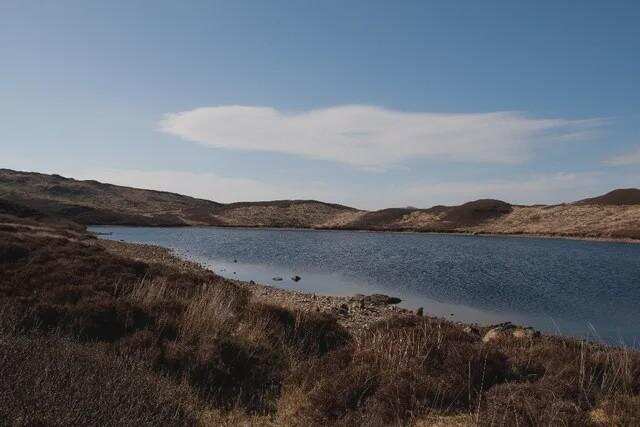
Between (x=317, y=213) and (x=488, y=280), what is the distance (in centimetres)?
10625

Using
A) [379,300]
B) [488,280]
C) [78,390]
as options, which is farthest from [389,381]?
[488,280]

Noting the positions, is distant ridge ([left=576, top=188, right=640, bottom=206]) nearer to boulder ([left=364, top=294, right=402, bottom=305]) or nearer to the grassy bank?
boulder ([left=364, top=294, right=402, bottom=305])

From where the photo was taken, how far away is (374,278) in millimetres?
33906

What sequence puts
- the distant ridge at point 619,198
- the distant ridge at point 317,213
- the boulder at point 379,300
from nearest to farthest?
the boulder at point 379,300, the distant ridge at point 317,213, the distant ridge at point 619,198

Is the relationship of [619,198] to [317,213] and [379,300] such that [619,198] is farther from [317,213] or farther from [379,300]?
[379,300]

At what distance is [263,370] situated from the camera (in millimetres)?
8555

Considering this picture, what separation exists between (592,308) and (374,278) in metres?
14.4

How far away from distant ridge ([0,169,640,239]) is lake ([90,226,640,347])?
114 ft

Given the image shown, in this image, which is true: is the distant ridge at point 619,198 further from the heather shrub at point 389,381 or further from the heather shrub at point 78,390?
the heather shrub at point 78,390

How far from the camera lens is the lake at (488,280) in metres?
20.8

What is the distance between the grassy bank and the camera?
552 centimetres

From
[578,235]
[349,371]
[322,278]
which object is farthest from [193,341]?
[578,235]

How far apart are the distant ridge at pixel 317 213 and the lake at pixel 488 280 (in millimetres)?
34769

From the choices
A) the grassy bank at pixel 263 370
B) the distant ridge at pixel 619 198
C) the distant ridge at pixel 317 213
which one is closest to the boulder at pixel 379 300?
the grassy bank at pixel 263 370
